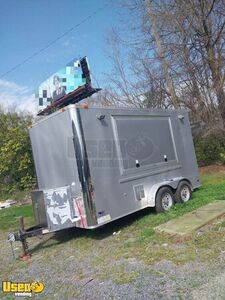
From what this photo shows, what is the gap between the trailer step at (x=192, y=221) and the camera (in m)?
6.21

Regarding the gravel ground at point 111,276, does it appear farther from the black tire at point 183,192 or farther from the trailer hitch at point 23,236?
the black tire at point 183,192

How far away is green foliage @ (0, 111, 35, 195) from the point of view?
1664 cm

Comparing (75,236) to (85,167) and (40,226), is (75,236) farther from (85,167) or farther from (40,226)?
(85,167)

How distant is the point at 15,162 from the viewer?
1688cm

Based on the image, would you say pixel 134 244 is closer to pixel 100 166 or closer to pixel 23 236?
pixel 100 166

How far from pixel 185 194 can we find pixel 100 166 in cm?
314

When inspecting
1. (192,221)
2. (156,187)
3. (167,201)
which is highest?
(156,187)

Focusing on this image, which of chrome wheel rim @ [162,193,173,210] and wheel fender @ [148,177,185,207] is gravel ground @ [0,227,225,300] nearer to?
wheel fender @ [148,177,185,207]

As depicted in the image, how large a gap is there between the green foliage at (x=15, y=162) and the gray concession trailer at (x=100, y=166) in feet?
29.3

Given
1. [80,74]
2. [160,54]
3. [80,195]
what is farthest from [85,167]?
[160,54]

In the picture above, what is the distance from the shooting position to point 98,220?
22.0 ft

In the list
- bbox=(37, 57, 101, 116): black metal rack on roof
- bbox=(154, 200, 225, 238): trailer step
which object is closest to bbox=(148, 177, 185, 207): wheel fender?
bbox=(154, 200, 225, 238): trailer step

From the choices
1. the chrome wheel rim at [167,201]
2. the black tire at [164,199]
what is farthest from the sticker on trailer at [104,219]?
the chrome wheel rim at [167,201]

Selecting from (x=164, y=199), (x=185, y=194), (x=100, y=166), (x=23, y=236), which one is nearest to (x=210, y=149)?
(x=185, y=194)
